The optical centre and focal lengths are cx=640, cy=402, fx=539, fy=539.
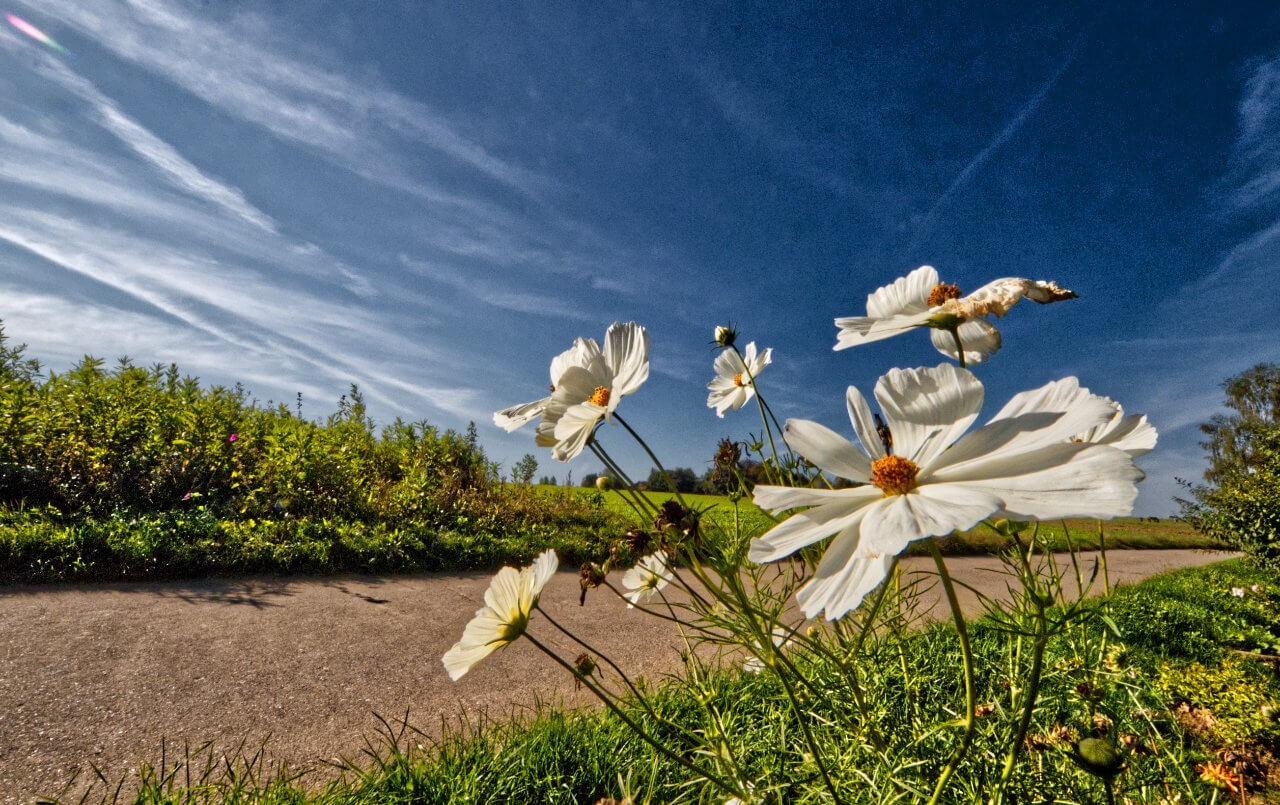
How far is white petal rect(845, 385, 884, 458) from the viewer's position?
0.62m

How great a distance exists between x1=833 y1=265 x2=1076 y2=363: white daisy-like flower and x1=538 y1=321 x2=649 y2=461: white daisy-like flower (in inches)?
12.4

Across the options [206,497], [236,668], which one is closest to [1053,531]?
[236,668]

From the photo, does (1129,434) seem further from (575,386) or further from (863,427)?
(575,386)

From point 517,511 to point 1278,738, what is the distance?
17.4 ft

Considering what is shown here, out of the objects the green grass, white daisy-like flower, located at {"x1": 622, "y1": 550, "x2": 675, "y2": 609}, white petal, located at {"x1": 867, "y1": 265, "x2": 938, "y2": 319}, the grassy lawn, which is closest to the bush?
the grassy lawn

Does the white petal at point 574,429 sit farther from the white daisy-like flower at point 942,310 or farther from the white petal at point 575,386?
the white daisy-like flower at point 942,310

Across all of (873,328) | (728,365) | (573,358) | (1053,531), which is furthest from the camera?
(1053,531)

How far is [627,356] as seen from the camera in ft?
3.04

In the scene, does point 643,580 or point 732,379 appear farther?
point 732,379

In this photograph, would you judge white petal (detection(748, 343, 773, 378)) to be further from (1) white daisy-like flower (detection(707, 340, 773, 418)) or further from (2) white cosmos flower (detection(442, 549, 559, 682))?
(2) white cosmos flower (detection(442, 549, 559, 682))

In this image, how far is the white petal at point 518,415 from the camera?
1024 mm

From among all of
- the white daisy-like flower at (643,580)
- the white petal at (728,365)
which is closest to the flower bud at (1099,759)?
the white daisy-like flower at (643,580)

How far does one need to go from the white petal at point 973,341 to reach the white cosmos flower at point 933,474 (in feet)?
0.64

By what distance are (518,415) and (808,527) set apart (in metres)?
0.68
